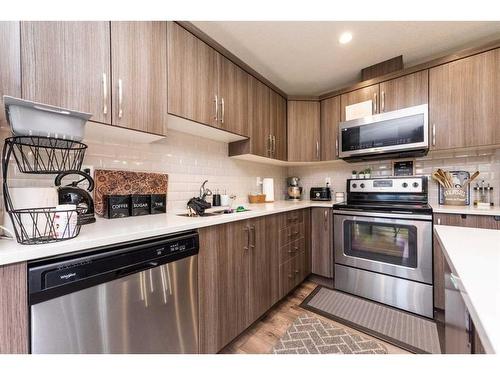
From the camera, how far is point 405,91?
1994 millimetres

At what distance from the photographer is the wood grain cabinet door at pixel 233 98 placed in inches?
66.0

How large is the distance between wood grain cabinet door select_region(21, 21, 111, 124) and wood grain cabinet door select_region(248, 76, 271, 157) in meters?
1.20

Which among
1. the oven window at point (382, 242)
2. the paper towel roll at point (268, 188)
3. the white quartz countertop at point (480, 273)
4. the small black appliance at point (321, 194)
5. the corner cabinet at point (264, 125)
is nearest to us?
the white quartz countertop at point (480, 273)

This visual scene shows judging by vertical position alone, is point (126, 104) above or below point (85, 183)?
above

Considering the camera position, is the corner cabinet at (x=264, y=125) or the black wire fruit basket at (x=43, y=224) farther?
the corner cabinet at (x=264, y=125)

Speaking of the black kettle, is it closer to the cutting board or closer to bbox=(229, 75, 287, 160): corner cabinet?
the cutting board

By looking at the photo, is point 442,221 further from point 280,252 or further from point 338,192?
point 280,252

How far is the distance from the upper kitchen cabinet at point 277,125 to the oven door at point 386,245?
95 cm

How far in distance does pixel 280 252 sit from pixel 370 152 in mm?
1366

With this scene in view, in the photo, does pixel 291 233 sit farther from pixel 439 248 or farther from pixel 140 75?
pixel 140 75

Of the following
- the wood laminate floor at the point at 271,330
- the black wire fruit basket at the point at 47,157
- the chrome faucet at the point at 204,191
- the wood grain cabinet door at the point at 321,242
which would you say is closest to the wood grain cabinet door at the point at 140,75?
the black wire fruit basket at the point at 47,157

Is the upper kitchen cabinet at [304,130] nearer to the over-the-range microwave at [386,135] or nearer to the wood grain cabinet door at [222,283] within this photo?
the over-the-range microwave at [386,135]
